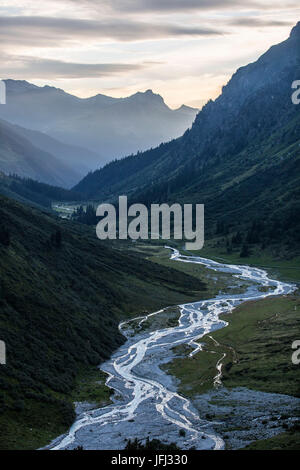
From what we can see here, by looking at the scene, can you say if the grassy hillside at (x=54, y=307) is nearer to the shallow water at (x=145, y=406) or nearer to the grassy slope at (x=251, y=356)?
the shallow water at (x=145, y=406)

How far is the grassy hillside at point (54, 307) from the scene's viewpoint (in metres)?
75.1

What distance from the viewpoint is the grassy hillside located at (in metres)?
75.1

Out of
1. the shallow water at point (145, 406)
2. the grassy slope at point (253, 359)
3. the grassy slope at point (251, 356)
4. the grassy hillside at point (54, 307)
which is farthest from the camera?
the grassy slope at point (251, 356)

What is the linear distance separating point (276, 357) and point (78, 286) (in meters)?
54.3

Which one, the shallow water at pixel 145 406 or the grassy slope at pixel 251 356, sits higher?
the grassy slope at pixel 251 356

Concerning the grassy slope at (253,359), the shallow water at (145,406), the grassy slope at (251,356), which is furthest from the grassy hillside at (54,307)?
the grassy slope at (251,356)

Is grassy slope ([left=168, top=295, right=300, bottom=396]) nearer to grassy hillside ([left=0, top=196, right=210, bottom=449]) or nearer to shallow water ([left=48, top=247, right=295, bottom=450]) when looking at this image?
shallow water ([left=48, top=247, right=295, bottom=450])

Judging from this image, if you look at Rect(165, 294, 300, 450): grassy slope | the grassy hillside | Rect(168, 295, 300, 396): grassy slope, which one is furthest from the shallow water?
the grassy hillside

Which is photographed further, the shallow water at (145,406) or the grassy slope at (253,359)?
the grassy slope at (253,359)

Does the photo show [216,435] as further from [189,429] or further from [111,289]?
[111,289]

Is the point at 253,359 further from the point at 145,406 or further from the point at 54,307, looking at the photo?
the point at 54,307
